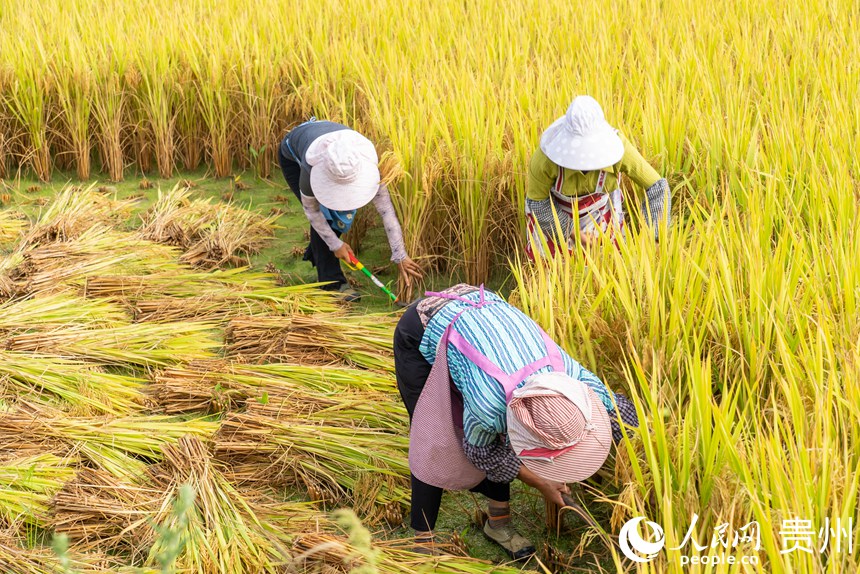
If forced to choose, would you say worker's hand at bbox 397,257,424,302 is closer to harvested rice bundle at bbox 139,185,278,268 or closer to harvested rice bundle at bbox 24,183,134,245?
harvested rice bundle at bbox 139,185,278,268

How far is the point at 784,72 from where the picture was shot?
3.97 m

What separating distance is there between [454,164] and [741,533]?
2091mm

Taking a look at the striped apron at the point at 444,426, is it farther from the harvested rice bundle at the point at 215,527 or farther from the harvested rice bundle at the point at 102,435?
the harvested rice bundle at the point at 102,435

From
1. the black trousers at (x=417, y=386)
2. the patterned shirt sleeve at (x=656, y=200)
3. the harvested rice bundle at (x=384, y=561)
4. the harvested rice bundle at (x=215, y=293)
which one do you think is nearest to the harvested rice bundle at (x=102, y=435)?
the harvested rice bundle at (x=384, y=561)

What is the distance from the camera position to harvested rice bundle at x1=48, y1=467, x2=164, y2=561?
2.21 meters

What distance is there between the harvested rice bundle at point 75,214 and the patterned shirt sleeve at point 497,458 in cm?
264

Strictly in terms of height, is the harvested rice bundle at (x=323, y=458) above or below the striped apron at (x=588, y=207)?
below

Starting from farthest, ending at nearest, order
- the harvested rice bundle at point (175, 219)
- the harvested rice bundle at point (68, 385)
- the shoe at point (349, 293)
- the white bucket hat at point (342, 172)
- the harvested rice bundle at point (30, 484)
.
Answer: the harvested rice bundle at point (175, 219)
the shoe at point (349, 293)
the white bucket hat at point (342, 172)
the harvested rice bundle at point (68, 385)
the harvested rice bundle at point (30, 484)

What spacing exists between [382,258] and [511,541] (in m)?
1.96

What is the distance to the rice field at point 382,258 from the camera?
6.19 feet

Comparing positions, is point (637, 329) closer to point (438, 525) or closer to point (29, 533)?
point (438, 525)

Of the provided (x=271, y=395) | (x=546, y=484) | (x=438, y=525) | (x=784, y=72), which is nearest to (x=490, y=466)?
(x=546, y=484)

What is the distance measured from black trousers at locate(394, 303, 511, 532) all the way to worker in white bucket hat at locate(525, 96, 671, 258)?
0.66 m

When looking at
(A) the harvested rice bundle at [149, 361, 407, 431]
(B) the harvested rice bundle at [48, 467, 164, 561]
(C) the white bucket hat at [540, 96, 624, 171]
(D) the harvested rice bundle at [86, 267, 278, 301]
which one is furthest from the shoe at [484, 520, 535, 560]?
(D) the harvested rice bundle at [86, 267, 278, 301]
